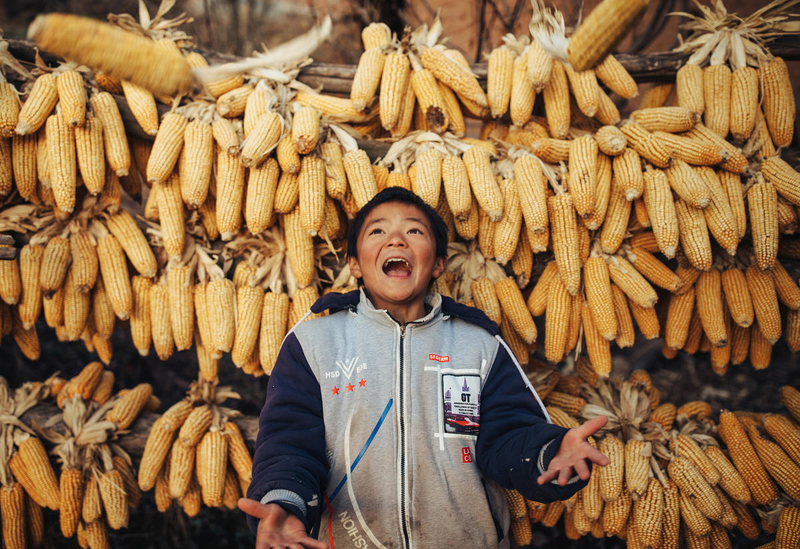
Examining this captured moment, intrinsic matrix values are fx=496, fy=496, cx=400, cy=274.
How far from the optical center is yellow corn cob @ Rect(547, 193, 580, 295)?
2.77 metres

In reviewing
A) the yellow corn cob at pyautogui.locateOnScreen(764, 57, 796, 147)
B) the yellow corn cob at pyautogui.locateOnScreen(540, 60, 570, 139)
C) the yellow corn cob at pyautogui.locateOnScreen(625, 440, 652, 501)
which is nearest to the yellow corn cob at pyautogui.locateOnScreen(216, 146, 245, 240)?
the yellow corn cob at pyautogui.locateOnScreen(540, 60, 570, 139)

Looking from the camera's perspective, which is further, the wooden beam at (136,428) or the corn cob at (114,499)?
the wooden beam at (136,428)

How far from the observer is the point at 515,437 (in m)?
2.14

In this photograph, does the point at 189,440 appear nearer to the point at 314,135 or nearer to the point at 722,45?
the point at 314,135

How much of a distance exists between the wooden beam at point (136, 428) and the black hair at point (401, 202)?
1.47m

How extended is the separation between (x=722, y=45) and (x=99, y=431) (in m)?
4.71

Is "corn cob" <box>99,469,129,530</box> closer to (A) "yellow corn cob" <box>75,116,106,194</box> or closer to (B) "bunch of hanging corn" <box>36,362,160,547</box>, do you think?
(B) "bunch of hanging corn" <box>36,362,160,547</box>

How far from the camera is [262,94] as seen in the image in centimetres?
297

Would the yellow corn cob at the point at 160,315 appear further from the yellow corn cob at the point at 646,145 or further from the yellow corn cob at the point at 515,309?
the yellow corn cob at the point at 646,145

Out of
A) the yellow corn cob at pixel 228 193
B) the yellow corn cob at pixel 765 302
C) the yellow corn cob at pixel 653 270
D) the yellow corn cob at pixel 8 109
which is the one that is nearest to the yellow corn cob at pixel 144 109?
the yellow corn cob at pixel 228 193

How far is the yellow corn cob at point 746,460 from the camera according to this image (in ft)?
9.34

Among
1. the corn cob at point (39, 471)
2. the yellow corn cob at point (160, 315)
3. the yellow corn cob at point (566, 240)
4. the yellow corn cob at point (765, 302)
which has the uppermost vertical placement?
the yellow corn cob at point (566, 240)

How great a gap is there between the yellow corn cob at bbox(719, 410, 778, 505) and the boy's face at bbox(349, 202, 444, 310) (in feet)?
6.88

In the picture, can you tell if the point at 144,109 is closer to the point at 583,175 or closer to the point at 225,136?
the point at 225,136
